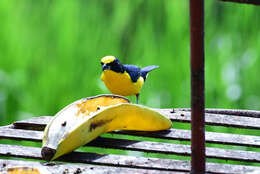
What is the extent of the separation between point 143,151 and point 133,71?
161 centimetres

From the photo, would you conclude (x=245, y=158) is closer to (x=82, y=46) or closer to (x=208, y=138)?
(x=208, y=138)

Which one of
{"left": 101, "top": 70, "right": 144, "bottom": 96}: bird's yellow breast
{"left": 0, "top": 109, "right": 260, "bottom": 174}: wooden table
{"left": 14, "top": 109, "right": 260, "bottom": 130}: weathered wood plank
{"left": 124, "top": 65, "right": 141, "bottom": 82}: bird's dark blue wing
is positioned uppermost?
{"left": 124, "top": 65, "right": 141, "bottom": 82}: bird's dark blue wing

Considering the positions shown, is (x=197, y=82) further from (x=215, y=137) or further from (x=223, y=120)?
(x=223, y=120)

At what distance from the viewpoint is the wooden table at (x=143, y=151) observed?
6.10 ft

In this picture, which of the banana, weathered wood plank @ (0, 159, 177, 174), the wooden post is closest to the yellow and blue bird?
the banana

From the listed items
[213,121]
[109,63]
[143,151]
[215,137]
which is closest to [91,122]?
[143,151]

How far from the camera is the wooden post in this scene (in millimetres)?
1540

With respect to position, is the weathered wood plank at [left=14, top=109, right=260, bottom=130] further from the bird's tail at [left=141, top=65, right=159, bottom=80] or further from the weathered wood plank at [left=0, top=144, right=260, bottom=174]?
the bird's tail at [left=141, top=65, right=159, bottom=80]

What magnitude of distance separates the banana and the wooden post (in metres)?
0.48

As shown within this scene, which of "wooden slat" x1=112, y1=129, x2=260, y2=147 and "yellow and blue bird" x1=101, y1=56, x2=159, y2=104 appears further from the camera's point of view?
"yellow and blue bird" x1=101, y1=56, x2=159, y2=104

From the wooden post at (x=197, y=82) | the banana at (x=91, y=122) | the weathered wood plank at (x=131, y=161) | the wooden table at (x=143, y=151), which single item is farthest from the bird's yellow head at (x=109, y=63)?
the wooden post at (x=197, y=82)

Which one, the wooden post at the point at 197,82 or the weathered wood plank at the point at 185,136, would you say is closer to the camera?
the wooden post at the point at 197,82

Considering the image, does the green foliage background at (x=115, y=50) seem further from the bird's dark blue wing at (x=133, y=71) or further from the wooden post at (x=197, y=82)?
the wooden post at (x=197, y=82)

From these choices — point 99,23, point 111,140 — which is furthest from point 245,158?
point 99,23
